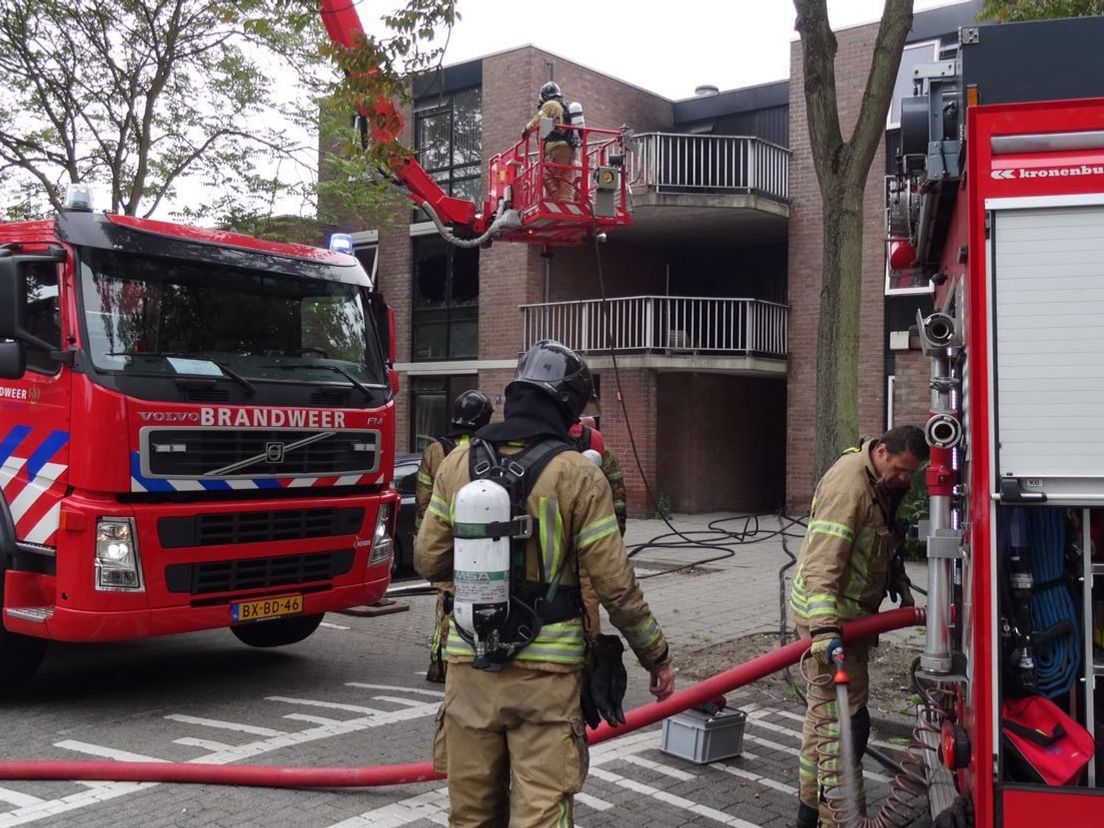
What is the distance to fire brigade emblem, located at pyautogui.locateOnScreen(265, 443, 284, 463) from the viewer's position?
6.06 metres

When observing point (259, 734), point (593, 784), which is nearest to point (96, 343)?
point (259, 734)

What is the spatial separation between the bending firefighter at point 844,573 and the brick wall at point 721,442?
1366 centimetres

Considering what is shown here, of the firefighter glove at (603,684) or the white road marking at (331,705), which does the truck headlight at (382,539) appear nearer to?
the white road marking at (331,705)

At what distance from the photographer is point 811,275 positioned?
1722cm

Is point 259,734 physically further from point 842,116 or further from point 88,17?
point 842,116

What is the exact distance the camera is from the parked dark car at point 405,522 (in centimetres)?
1101

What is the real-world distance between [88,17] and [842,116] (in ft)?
36.5

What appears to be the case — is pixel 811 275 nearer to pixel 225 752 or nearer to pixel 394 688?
pixel 394 688

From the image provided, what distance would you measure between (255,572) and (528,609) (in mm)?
3343

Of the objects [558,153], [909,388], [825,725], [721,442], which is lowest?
[825,725]

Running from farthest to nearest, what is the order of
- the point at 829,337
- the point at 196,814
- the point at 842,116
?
1. the point at 842,116
2. the point at 829,337
3. the point at 196,814

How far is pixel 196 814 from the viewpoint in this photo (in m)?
4.38

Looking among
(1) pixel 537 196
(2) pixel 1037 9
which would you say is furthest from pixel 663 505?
(2) pixel 1037 9

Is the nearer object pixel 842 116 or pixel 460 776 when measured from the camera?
pixel 460 776
